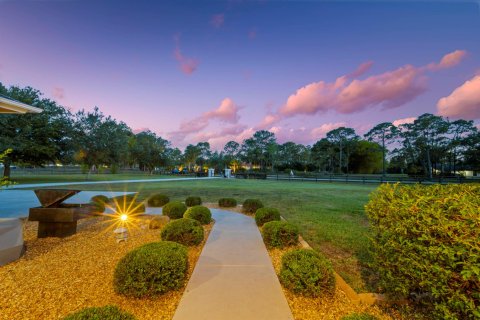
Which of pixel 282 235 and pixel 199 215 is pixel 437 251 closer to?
pixel 282 235

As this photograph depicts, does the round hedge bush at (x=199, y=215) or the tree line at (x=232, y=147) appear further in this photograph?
the tree line at (x=232, y=147)

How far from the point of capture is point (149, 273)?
251cm

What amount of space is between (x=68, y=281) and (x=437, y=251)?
4.32 metres

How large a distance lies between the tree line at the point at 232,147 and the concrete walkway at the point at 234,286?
402 cm

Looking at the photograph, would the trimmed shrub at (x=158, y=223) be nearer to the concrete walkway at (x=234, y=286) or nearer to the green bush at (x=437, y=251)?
the concrete walkway at (x=234, y=286)

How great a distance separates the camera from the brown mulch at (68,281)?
2.35m

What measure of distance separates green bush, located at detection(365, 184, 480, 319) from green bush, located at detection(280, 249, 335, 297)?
637mm

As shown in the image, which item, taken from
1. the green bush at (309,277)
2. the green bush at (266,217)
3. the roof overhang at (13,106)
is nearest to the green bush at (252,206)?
the green bush at (266,217)

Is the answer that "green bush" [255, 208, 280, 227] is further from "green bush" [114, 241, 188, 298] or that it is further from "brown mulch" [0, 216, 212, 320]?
"green bush" [114, 241, 188, 298]

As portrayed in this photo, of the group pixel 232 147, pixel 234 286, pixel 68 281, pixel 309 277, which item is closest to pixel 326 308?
pixel 309 277

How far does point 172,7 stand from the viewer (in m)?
10.1

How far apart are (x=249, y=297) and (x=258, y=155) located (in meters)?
65.4

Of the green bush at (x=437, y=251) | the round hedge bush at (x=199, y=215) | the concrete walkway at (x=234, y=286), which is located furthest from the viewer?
the round hedge bush at (x=199, y=215)

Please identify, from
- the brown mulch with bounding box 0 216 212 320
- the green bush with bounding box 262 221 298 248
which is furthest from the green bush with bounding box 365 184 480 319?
the brown mulch with bounding box 0 216 212 320
